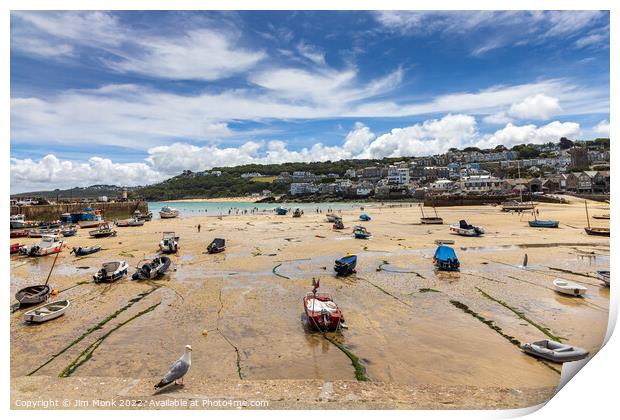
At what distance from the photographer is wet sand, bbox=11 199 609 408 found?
9766mm

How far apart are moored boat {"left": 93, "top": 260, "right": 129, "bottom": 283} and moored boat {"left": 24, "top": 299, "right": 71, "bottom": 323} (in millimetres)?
4894

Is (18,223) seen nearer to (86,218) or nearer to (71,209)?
(86,218)

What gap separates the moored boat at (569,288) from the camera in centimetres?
1616

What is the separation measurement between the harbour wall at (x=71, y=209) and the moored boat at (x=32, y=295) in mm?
50171

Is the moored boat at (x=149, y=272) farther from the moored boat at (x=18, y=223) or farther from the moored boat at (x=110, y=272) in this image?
the moored boat at (x=18, y=223)

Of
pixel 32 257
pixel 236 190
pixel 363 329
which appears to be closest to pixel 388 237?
pixel 363 329

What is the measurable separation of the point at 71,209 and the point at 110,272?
5363 cm

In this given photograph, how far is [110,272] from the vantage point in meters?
20.2

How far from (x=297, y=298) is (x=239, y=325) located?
13.0 feet

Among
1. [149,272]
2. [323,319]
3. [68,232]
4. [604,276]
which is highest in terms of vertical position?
[68,232]

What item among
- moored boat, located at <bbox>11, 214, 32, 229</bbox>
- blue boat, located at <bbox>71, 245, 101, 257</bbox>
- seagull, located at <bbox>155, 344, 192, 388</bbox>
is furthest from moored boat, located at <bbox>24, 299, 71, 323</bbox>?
moored boat, located at <bbox>11, 214, 32, 229</bbox>

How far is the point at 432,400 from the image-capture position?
321 inches

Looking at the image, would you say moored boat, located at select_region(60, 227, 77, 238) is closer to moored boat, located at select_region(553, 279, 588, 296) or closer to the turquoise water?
the turquoise water

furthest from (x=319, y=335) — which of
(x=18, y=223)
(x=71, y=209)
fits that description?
(x=71, y=209)
